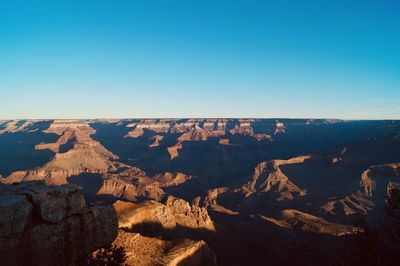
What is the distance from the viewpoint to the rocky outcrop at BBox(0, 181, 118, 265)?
14.0 metres

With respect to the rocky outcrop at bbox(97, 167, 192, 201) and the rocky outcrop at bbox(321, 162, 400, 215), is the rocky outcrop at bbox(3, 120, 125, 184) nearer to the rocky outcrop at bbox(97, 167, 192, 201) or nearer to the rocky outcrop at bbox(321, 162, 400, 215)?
the rocky outcrop at bbox(97, 167, 192, 201)

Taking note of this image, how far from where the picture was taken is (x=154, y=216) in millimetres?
43469

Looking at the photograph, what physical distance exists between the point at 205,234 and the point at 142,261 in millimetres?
23374

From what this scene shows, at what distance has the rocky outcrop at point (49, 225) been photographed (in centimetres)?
1400

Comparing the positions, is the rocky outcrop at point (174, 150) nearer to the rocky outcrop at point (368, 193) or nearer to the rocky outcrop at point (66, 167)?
the rocky outcrop at point (66, 167)

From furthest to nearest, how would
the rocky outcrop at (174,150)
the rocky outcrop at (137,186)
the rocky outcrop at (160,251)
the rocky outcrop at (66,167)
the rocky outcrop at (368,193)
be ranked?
the rocky outcrop at (174,150), the rocky outcrop at (66,167), the rocky outcrop at (137,186), the rocky outcrop at (368,193), the rocky outcrop at (160,251)

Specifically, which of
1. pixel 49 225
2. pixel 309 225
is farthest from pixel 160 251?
pixel 309 225

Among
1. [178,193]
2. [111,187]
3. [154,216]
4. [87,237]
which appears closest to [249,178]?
[178,193]

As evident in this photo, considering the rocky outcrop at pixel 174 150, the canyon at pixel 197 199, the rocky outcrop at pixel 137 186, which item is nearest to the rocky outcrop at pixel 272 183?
the canyon at pixel 197 199

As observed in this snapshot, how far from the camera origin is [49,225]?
15008 mm

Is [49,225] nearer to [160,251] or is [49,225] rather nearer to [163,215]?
[160,251]

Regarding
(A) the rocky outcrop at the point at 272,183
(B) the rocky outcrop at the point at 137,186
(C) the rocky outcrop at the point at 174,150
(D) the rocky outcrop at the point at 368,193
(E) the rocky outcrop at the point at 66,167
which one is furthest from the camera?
(C) the rocky outcrop at the point at 174,150

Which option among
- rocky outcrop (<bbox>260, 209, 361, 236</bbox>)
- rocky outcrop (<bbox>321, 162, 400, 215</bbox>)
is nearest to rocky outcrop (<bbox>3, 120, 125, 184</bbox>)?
rocky outcrop (<bbox>260, 209, 361, 236</bbox>)

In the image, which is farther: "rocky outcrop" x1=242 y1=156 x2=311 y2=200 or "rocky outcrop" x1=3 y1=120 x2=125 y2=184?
"rocky outcrop" x1=3 y1=120 x2=125 y2=184
